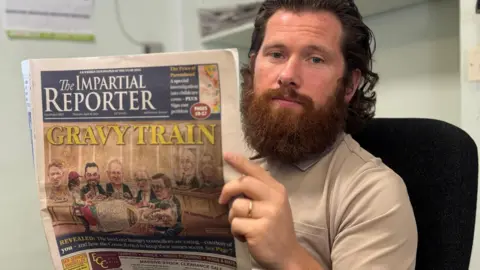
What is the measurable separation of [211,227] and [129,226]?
122 millimetres

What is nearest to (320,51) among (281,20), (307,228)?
(281,20)

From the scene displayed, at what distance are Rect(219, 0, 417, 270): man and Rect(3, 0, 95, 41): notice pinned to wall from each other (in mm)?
920

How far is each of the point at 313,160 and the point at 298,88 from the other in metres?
0.14

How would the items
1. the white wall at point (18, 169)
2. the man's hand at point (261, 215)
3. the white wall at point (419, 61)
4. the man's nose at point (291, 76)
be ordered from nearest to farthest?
the man's hand at point (261, 215) → the man's nose at point (291, 76) → the white wall at point (419, 61) → the white wall at point (18, 169)

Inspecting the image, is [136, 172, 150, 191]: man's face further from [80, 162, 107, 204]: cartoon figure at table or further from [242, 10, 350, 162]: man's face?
[242, 10, 350, 162]: man's face

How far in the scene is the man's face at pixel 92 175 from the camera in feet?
2.03

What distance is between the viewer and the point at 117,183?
0.61 metres

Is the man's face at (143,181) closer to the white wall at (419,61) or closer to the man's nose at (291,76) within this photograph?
the man's nose at (291,76)

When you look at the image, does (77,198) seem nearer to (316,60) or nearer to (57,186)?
(57,186)

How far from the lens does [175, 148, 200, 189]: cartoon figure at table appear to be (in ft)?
1.93

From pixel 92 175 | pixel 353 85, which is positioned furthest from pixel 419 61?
pixel 92 175

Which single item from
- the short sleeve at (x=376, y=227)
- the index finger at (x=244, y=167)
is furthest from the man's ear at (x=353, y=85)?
the index finger at (x=244, y=167)

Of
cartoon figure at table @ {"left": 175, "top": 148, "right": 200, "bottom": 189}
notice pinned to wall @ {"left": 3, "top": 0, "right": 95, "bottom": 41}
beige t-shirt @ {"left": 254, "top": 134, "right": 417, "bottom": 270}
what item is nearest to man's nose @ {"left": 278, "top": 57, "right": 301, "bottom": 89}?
Result: beige t-shirt @ {"left": 254, "top": 134, "right": 417, "bottom": 270}

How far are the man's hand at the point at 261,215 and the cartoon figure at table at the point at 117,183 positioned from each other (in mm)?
139
